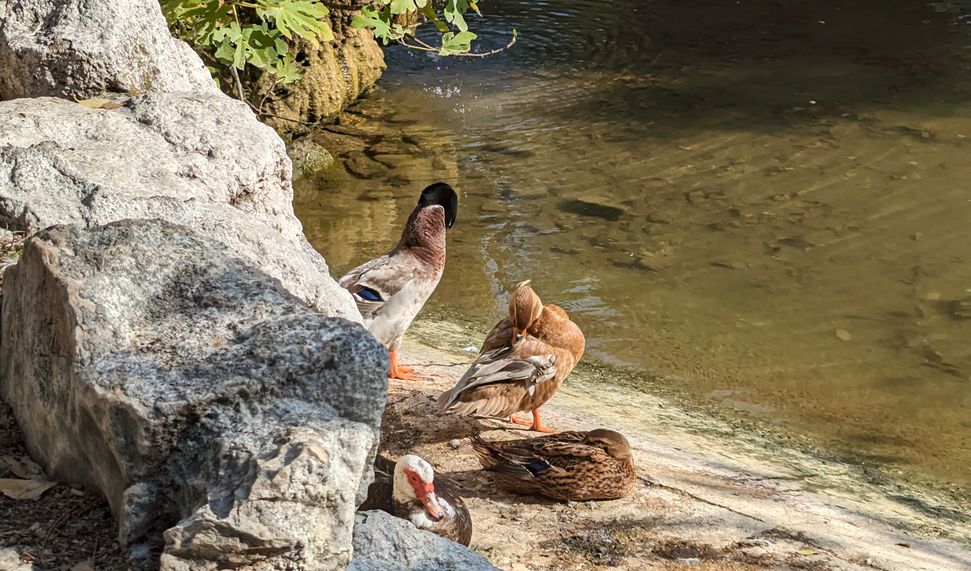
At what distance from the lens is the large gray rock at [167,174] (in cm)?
369

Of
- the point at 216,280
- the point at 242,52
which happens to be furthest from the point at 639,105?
the point at 216,280

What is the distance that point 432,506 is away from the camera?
151 inches

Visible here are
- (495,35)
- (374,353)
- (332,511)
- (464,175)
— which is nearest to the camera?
(332,511)

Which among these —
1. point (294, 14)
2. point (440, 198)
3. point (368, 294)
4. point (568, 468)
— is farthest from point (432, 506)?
point (294, 14)

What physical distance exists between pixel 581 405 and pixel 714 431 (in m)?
0.76

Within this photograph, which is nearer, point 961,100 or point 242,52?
point 242,52

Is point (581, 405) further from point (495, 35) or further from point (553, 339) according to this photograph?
point (495, 35)

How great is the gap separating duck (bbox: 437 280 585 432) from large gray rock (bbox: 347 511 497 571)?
7.11 feet

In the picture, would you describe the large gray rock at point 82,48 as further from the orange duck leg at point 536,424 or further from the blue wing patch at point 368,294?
the orange duck leg at point 536,424

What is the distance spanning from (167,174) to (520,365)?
1917 mm

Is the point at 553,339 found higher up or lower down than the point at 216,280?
lower down

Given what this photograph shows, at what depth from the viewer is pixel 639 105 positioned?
39.9 feet

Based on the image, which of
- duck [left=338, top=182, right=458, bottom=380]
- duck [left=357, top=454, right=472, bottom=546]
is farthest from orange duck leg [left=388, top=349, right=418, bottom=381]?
duck [left=357, top=454, right=472, bottom=546]

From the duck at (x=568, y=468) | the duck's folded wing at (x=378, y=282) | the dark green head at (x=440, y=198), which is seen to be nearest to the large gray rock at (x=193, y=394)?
the duck at (x=568, y=468)
